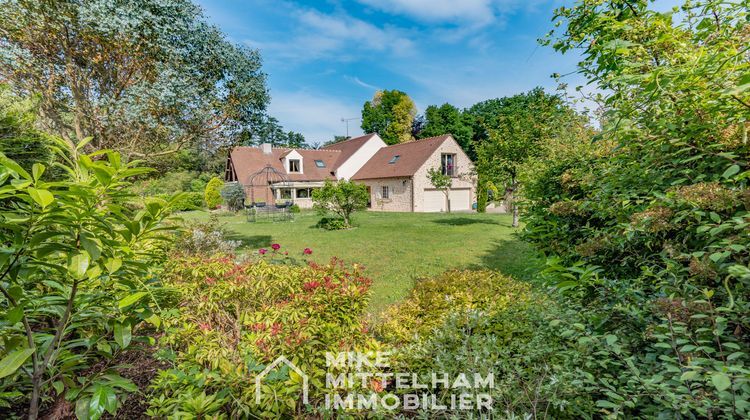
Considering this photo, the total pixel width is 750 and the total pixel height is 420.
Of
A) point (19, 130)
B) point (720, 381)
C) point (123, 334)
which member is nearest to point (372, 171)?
point (19, 130)

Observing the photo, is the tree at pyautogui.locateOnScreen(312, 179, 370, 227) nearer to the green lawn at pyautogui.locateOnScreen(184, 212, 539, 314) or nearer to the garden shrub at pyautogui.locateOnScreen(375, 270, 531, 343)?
the green lawn at pyautogui.locateOnScreen(184, 212, 539, 314)

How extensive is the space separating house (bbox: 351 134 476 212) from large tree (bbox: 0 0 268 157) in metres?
19.8

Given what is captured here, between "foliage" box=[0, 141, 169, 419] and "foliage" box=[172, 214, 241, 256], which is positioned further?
"foliage" box=[172, 214, 241, 256]

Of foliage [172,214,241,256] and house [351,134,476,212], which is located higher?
house [351,134,476,212]

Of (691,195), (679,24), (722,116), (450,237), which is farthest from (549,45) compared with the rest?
(450,237)

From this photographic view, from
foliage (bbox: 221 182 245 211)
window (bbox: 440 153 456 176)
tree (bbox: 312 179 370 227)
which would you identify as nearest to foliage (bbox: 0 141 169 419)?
tree (bbox: 312 179 370 227)

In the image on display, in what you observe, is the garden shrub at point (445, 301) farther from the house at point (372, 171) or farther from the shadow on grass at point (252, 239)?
the house at point (372, 171)

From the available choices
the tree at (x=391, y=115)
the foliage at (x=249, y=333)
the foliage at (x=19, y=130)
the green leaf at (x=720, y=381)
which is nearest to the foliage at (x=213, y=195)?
the foliage at (x=19, y=130)

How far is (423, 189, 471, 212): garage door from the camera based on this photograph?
27750 mm

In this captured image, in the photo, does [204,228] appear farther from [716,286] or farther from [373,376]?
[716,286]

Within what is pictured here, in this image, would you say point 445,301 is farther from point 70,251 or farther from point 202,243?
point 202,243

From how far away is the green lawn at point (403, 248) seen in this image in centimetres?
755

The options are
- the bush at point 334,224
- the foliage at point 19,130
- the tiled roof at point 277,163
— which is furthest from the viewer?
the tiled roof at point 277,163

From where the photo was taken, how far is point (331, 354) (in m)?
2.24
